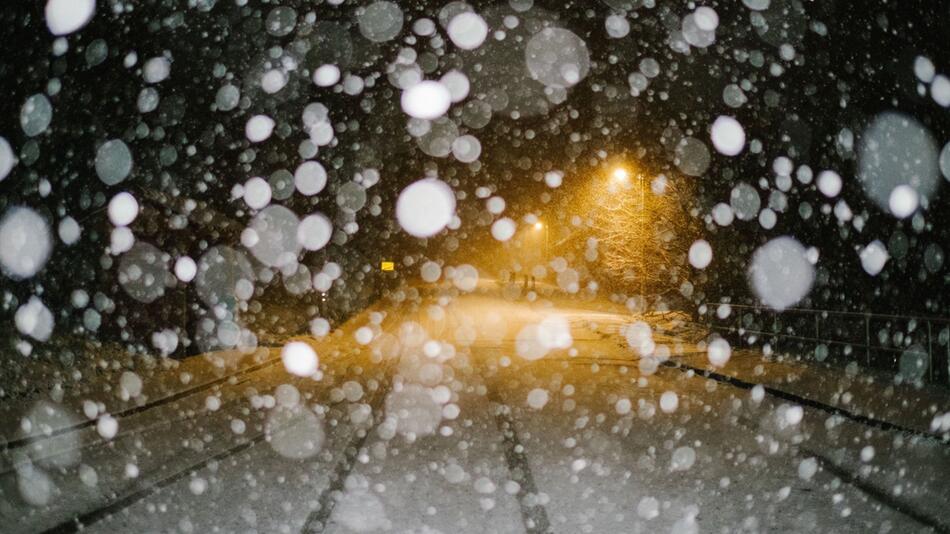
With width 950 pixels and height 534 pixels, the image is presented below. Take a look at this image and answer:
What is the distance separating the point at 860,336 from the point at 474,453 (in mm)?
10301

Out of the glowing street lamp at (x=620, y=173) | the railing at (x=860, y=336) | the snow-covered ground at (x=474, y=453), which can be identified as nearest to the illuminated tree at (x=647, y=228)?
the glowing street lamp at (x=620, y=173)

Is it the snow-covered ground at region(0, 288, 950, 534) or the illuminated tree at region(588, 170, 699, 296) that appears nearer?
the snow-covered ground at region(0, 288, 950, 534)

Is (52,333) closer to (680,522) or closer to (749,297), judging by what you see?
(680,522)

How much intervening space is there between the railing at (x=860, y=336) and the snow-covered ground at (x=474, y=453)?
44.9 inches

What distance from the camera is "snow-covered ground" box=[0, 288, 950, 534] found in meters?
4.79

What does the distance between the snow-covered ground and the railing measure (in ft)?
3.74

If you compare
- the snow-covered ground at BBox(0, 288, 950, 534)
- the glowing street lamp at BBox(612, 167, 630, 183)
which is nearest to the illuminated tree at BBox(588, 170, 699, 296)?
the glowing street lamp at BBox(612, 167, 630, 183)

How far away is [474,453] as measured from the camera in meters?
6.53

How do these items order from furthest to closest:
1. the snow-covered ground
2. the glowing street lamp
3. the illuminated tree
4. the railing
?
1. the glowing street lamp
2. the illuminated tree
3. the railing
4. the snow-covered ground

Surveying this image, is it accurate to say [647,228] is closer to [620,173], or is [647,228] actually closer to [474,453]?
[620,173]

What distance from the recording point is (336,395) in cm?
1013

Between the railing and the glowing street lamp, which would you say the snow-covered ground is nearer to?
the railing

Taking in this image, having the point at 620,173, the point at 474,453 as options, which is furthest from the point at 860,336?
the point at 620,173

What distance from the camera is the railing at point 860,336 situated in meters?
11.1
